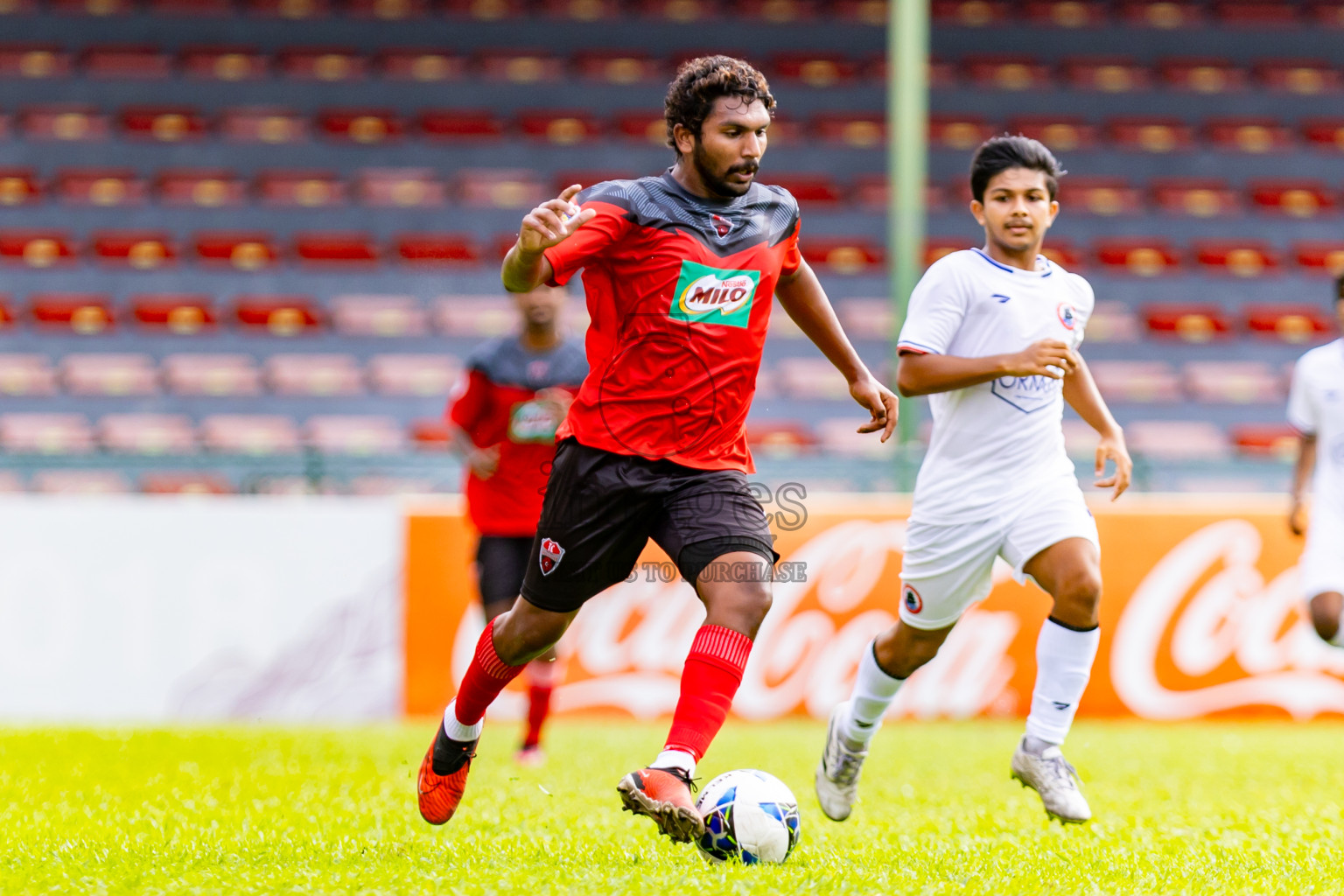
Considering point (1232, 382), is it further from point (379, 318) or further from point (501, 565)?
point (501, 565)

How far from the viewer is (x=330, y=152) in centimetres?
1652

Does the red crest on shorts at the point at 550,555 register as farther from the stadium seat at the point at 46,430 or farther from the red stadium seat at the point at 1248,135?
the red stadium seat at the point at 1248,135

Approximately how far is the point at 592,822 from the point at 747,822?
1.07 meters

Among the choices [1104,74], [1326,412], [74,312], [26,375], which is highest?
[1104,74]

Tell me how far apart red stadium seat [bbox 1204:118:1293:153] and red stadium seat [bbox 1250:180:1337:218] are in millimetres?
499

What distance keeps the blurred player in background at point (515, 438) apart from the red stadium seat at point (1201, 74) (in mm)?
13484

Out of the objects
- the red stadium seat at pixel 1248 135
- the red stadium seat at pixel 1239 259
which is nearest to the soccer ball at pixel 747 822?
the red stadium seat at pixel 1239 259

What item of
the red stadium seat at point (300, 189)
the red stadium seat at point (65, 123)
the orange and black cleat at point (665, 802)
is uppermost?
the red stadium seat at point (65, 123)

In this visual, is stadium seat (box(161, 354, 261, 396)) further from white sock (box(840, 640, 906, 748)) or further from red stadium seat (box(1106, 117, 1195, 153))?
white sock (box(840, 640, 906, 748))

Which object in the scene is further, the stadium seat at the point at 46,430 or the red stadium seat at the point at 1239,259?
the red stadium seat at the point at 1239,259

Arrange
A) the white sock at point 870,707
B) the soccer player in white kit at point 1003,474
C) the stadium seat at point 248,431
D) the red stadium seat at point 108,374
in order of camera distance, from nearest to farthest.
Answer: the soccer player in white kit at point 1003,474 < the white sock at point 870,707 < the stadium seat at point 248,431 < the red stadium seat at point 108,374

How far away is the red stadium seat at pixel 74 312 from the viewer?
15.1 m

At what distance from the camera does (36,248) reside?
1570cm

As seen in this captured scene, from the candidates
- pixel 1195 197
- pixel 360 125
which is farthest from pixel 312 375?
pixel 1195 197
